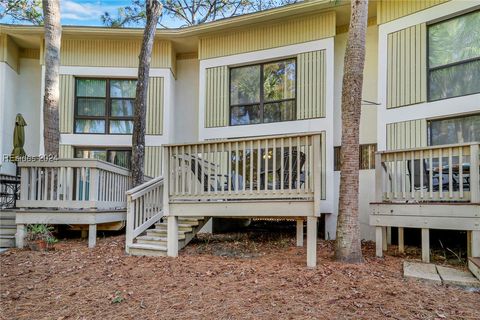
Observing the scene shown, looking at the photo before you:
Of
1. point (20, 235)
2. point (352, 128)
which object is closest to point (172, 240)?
point (20, 235)

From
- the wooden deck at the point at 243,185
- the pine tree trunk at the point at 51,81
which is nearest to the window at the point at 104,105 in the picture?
the pine tree trunk at the point at 51,81

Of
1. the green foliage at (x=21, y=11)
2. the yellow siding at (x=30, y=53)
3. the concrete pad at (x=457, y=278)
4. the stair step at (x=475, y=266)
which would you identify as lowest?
the concrete pad at (x=457, y=278)

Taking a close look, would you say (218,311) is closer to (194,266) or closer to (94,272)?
(194,266)

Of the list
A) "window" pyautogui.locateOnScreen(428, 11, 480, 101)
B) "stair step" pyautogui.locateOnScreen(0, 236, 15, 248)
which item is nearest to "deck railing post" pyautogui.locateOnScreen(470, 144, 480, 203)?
"window" pyautogui.locateOnScreen(428, 11, 480, 101)

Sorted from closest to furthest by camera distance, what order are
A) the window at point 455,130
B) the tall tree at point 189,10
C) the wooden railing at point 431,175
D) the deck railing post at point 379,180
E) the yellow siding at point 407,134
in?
the wooden railing at point 431,175 < the deck railing post at point 379,180 < the window at point 455,130 < the yellow siding at point 407,134 < the tall tree at point 189,10

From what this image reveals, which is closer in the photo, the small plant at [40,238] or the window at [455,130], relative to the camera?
the small plant at [40,238]

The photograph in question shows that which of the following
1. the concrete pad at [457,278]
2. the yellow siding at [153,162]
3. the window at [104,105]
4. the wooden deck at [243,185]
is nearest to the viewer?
the concrete pad at [457,278]

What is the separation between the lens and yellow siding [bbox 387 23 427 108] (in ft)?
25.5

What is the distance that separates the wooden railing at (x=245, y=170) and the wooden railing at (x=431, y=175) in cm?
158

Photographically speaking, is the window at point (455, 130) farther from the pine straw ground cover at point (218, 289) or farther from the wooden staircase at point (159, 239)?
the wooden staircase at point (159, 239)

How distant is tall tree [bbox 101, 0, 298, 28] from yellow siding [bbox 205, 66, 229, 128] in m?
8.28

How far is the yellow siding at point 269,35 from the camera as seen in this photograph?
8.95m

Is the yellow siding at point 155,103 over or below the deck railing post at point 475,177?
Answer: over

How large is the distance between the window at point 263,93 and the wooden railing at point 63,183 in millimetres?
4093
